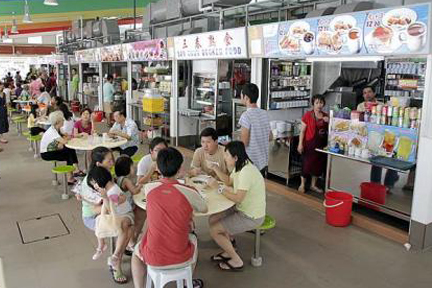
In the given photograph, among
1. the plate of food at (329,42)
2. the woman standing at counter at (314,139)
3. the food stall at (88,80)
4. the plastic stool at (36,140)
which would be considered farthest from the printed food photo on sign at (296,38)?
the food stall at (88,80)

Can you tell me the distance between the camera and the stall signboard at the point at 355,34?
12.0 feet

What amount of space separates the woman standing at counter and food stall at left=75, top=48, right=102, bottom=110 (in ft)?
31.6

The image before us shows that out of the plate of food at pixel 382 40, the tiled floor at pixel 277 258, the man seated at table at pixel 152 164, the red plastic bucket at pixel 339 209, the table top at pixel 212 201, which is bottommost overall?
the tiled floor at pixel 277 258

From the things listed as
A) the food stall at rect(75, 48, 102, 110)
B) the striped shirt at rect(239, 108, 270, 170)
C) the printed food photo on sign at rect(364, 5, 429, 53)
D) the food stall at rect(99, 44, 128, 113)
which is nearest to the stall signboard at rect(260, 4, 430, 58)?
the printed food photo on sign at rect(364, 5, 429, 53)

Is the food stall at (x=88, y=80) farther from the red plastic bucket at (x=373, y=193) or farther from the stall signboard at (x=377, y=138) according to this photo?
the red plastic bucket at (x=373, y=193)

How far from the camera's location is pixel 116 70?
1329 cm

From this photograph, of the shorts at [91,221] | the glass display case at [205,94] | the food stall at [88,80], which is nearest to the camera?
the shorts at [91,221]

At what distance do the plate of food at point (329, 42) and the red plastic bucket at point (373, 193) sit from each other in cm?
173

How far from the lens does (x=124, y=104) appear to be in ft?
38.8

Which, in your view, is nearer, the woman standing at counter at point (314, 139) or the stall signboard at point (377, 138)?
the stall signboard at point (377, 138)

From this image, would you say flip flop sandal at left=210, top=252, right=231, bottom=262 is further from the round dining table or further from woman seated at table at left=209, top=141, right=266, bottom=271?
the round dining table

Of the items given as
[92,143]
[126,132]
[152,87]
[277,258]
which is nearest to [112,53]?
[152,87]

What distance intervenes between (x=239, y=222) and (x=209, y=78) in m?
5.04

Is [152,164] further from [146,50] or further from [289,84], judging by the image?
[146,50]
